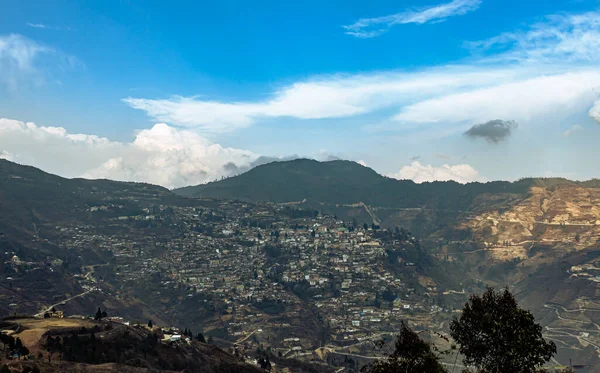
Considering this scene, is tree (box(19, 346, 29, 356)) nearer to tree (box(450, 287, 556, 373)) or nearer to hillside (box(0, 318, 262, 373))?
hillside (box(0, 318, 262, 373))

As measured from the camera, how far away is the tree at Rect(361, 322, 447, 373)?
3023 centimetres

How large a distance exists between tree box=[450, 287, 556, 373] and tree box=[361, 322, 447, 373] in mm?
2603

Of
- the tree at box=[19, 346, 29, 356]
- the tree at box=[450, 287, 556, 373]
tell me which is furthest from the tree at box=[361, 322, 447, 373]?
the tree at box=[19, 346, 29, 356]

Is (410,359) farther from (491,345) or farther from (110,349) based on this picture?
(110,349)

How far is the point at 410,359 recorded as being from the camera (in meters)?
31.1

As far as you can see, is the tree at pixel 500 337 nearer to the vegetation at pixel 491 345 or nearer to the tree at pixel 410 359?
the vegetation at pixel 491 345

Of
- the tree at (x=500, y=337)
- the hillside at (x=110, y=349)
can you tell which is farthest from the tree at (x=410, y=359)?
the hillside at (x=110, y=349)

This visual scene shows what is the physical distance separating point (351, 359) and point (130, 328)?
67842mm

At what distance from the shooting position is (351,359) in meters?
157

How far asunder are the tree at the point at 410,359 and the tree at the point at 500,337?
8.54ft

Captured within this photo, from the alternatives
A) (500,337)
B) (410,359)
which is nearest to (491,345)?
(500,337)

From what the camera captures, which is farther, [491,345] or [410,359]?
[491,345]

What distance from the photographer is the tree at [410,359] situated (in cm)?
3023

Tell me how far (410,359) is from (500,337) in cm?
507
